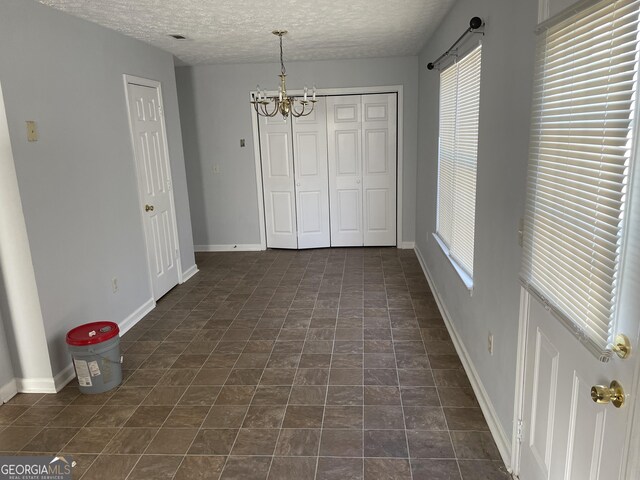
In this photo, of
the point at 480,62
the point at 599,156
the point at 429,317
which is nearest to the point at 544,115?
the point at 599,156

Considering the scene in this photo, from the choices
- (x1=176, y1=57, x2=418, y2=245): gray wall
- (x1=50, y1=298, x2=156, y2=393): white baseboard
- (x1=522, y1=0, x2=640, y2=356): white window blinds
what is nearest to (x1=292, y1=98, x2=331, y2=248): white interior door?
(x1=176, y1=57, x2=418, y2=245): gray wall

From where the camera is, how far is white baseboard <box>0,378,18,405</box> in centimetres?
285

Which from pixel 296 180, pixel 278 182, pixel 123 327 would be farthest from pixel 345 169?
pixel 123 327

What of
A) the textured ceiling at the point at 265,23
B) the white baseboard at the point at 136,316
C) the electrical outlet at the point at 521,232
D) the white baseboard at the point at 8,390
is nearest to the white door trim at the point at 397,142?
the textured ceiling at the point at 265,23

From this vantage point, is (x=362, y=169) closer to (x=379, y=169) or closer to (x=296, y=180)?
(x=379, y=169)

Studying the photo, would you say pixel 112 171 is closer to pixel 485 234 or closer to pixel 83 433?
pixel 83 433

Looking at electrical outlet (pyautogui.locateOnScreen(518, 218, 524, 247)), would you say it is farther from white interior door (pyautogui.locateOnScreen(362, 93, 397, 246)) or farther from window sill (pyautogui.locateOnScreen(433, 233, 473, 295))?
white interior door (pyautogui.locateOnScreen(362, 93, 397, 246))

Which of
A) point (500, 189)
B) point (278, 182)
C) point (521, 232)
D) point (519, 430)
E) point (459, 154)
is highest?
point (459, 154)

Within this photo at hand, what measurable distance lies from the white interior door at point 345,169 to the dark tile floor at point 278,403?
2.09 m

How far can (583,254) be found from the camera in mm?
1313

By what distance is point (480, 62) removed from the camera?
8.60 ft

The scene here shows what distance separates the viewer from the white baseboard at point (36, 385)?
295 cm

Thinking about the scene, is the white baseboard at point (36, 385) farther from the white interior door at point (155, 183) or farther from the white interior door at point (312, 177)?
the white interior door at point (312, 177)

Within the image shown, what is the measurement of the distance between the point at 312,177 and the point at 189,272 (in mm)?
2099
